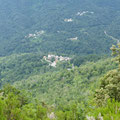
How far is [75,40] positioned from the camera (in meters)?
77.1

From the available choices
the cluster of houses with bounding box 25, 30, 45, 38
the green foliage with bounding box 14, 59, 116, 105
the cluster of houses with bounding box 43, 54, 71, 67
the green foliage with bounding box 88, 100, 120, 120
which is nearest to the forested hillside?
the cluster of houses with bounding box 25, 30, 45, 38

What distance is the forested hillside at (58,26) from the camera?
240 ft

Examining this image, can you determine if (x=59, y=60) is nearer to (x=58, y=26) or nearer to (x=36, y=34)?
(x=36, y=34)

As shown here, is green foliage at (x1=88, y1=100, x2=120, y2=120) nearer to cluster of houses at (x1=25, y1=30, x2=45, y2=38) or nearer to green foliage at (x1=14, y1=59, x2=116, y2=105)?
green foliage at (x1=14, y1=59, x2=116, y2=105)

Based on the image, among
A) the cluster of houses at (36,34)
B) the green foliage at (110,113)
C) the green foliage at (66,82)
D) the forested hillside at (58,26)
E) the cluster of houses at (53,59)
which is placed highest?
the green foliage at (110,113)

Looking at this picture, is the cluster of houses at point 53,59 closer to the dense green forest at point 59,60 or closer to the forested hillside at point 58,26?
the dense green forest at point 59,60

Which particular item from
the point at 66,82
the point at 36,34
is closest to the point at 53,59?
the point at 66,82

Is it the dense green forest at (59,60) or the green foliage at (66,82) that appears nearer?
the dense green forest at (59,60)

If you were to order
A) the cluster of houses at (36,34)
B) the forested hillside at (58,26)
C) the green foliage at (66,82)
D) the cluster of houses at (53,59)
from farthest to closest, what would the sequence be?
1. the cluster of houses at (36,34)
2. the forested hillside at (58,26)
3. the cluster of houses at (53,59)
4. the green foliage at (66,82)

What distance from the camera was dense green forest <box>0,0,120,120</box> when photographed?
5.11m

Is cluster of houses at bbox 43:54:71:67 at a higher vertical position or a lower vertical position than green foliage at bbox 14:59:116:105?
lower

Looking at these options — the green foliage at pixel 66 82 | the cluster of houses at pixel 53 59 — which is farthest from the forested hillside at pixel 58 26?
the green foliage at pixel 66 82

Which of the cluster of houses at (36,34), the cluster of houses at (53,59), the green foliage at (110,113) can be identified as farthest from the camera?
the cluster of houses at (36,34)

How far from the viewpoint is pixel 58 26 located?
96250mm
